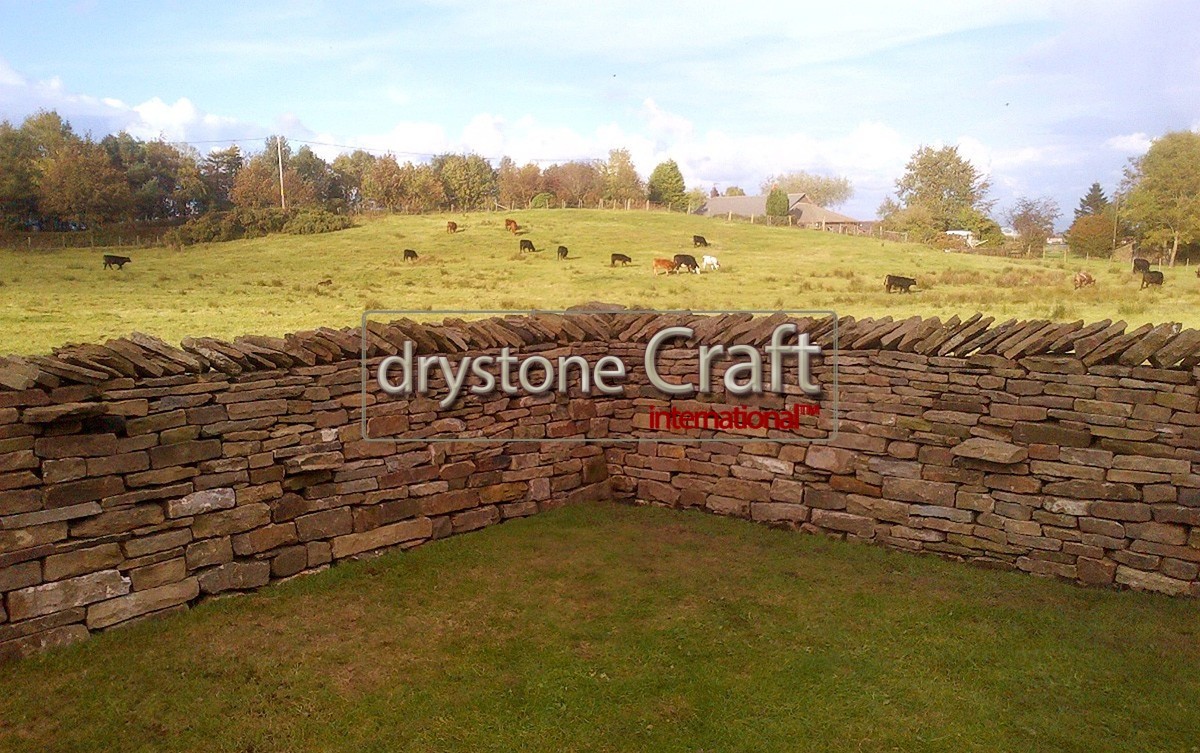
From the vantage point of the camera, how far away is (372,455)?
5.66m

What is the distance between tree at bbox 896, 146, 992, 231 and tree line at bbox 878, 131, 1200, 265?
25 mm

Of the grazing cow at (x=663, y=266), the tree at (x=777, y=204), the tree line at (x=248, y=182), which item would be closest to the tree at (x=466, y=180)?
the tree line at (x=248, y=182)

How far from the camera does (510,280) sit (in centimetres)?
1148

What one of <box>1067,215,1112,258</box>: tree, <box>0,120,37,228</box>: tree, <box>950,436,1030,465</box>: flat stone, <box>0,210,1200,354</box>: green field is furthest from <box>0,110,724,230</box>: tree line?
<box>950,436,1030,465</box>: flat stone

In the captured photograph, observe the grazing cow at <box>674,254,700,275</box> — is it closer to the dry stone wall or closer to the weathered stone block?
the dry stone wall

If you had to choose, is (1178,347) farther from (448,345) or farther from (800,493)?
(448,345)

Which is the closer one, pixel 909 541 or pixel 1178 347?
pixel 1178 347

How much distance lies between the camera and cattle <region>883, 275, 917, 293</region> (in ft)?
34.8

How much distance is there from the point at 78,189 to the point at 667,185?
10747mm

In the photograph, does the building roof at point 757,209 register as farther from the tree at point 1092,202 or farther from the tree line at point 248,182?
the tree at point 1092,202

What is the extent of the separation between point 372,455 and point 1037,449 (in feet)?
17.2

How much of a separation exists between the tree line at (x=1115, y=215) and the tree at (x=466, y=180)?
807cm

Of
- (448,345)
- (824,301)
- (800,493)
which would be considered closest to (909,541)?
(800,493)

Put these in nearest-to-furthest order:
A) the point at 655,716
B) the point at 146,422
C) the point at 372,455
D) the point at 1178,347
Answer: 1. the point at 655,716
2. the point at 146,422
3. the point at 1178,347
4. the point at 372,455
